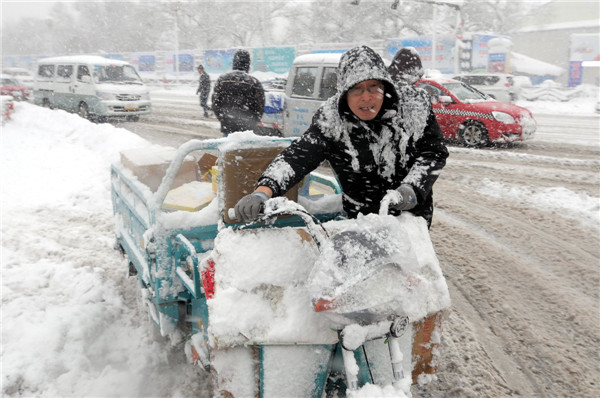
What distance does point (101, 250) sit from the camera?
525cm

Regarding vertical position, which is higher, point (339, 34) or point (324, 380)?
point (339, 34)

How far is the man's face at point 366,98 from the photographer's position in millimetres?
2445

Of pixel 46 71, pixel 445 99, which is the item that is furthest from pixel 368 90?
pixel 46 71

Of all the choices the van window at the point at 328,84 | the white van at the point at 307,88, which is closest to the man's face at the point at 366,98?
the white van at the point at 307,88

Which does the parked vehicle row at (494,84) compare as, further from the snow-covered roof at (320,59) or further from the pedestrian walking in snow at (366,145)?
the pedestrian walking in snow at (366,145)

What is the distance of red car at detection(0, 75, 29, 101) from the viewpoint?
868 inches

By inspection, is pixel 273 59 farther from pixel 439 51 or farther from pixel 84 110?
pixel 84 110

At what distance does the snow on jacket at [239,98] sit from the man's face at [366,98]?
3.49 meters

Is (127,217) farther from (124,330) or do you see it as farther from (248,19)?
(248,19)

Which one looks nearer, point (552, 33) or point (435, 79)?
point (435, 79)

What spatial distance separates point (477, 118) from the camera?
36.9 ft

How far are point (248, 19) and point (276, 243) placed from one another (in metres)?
59.6

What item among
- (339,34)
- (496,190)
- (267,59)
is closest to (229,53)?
(267,59)

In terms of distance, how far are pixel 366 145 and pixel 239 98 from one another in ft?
11.7
